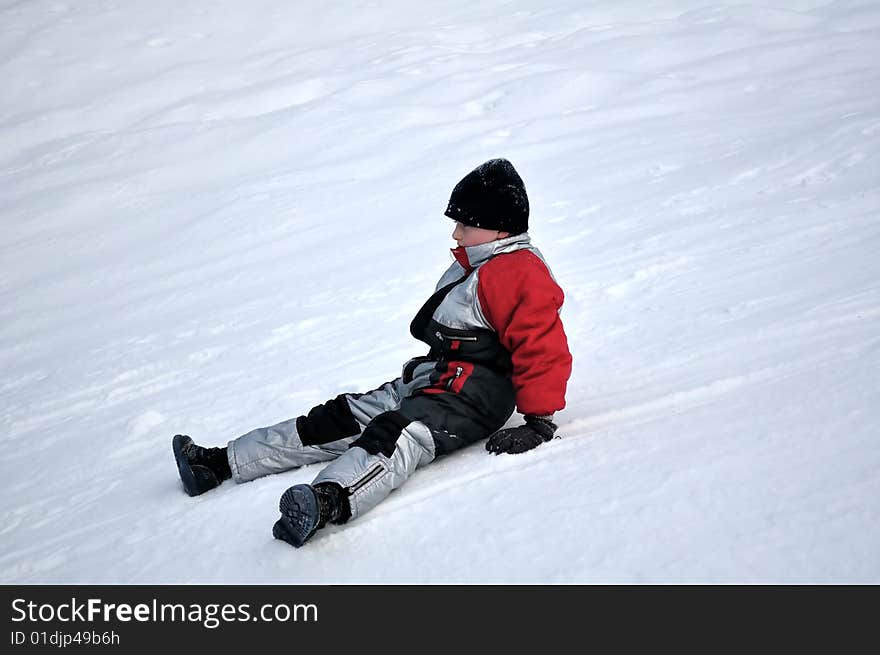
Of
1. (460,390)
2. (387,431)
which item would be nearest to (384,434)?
(387,431)

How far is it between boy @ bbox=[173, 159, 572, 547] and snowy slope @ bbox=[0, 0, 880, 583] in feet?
0.32

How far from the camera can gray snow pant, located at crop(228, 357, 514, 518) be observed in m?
2.44

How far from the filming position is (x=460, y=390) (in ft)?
8.87

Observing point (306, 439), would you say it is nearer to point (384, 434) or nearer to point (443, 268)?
point (384, 434)

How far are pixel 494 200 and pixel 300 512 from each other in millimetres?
1244

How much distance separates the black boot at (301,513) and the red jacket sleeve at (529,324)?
732mm

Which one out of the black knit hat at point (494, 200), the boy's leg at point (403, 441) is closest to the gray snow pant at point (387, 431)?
the boy's leg at point (403, 441)

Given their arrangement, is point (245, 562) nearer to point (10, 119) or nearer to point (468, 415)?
point (468, 415)

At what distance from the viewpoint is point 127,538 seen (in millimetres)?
2641

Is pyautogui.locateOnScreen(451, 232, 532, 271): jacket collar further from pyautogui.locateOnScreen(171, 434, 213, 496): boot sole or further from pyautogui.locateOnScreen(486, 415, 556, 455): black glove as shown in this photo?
pyautogui.locateOnScreen(171, 434, 213, 496): boot sole

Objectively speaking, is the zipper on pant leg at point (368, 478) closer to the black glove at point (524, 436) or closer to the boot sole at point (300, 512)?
the boot sole at point (300, 512)

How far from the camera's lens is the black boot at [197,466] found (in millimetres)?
2854
